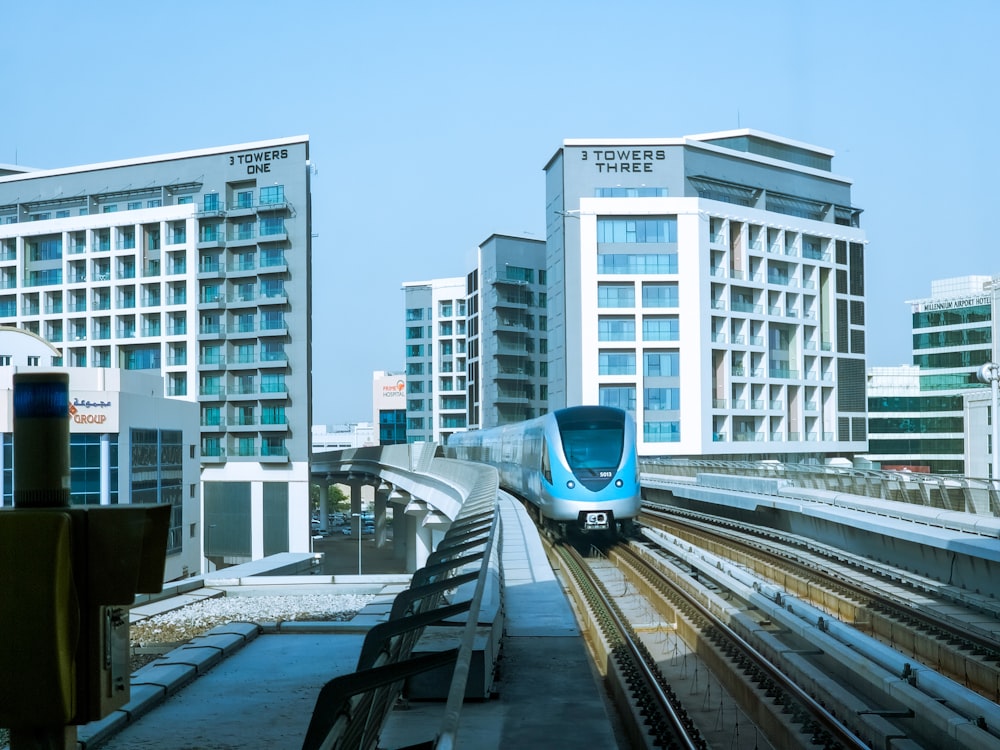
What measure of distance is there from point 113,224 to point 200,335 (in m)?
10.2

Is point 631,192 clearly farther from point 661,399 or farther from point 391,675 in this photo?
point 391,675

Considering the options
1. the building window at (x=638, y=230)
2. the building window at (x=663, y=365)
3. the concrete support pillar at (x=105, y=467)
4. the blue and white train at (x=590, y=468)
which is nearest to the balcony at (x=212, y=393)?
the concrete support pillar at (x=105, y=467)

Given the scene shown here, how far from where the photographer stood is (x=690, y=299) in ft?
215

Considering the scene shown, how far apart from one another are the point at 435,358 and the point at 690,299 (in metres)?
51.6

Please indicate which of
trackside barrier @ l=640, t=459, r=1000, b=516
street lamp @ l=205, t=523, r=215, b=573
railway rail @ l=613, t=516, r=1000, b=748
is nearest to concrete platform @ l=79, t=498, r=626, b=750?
railway rail @ l=613, t=516, r=1000, b=748

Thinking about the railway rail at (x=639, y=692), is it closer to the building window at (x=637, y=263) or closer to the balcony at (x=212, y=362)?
the building window at (x=637, y=263)

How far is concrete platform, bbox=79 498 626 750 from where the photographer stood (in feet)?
24.1

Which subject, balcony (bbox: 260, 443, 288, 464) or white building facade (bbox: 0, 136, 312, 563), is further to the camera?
white building facade (bbox: 0, 136, 312, 563)

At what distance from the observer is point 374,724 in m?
4.98

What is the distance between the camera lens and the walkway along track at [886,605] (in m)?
12.2

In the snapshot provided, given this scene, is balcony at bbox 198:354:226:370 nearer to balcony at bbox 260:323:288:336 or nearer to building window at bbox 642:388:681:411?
balcony at bbox 260:323:288:336

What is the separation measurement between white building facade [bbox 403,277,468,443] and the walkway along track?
84788mm

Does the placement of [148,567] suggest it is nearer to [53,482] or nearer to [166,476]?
[53,482]

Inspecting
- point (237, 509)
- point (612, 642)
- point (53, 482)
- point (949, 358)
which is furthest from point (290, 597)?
point (949, 358)
